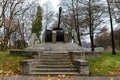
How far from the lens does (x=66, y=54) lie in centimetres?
1523

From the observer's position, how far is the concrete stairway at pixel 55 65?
12516 millimetres

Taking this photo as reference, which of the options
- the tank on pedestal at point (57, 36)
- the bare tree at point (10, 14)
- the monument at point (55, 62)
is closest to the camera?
the monument at point (55, 62)

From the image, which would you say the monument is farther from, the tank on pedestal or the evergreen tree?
the evergreen tree

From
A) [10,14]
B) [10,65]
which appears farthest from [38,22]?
[10,65]

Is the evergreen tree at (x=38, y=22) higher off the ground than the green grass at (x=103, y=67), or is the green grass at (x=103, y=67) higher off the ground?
the evergreen tree at (x=38, y=22)

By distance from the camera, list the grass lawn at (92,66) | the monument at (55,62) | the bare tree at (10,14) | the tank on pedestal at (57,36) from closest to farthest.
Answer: the monument at (55,62) < the grass lawn at (92,66) < the tank on pedestal at (57,36) < the bare tree at (10,14)

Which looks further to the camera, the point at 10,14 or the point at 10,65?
the point at 10,14

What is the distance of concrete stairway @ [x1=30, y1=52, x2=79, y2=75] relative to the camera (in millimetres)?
12516

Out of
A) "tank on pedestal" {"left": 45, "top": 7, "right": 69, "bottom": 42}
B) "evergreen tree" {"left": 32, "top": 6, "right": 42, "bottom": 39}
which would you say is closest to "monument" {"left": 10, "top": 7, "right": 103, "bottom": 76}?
"tank on pedestal" {"left": 45, "top": 7, "right": 69, "bottom": 42}

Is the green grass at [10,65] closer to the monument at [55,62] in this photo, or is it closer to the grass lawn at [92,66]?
the grass lawn at [92,66]

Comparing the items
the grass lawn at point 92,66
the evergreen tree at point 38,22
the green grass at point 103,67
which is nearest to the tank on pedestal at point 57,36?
→ the grass lawn at point 92,66

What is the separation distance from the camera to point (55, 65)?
13.5m

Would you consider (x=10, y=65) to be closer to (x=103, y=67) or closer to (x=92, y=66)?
(x=92, y=66)

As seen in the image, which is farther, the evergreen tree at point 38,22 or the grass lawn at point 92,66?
the evergreen tree at point 38,22
